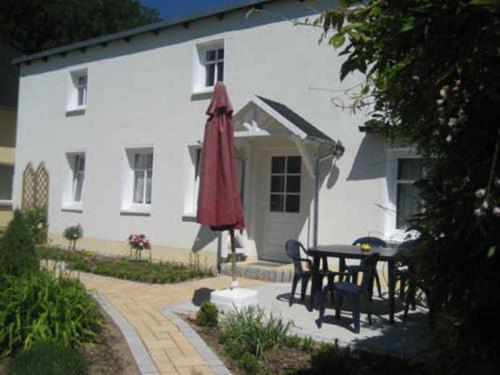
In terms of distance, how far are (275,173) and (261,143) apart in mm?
719

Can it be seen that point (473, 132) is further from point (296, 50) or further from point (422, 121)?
point (296, 50)

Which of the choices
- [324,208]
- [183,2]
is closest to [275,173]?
[324,208]

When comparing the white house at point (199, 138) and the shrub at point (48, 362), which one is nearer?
the shrub at point (48, 362)

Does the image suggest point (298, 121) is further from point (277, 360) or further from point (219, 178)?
point (277, 360)

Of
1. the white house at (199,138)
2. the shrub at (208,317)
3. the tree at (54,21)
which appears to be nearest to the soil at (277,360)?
the shrub at (208,317)

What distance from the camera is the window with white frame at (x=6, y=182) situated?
20531 mm

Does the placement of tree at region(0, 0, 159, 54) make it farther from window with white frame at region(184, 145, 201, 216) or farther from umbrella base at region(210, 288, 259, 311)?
umbrella base at region(210, 288, 259, 311)

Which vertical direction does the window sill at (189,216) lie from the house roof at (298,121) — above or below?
below

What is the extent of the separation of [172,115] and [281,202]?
12.2 feet

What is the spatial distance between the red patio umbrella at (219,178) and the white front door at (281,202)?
4.10m

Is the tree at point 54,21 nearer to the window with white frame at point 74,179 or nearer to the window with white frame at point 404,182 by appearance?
the window with white frame at point 74,179

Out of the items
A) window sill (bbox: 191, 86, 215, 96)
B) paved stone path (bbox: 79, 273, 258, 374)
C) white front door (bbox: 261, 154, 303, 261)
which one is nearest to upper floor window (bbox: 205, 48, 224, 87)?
window sill (bbox: 191, 86, 215, 96)

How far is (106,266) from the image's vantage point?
11.2 m

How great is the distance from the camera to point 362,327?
21.0ft
